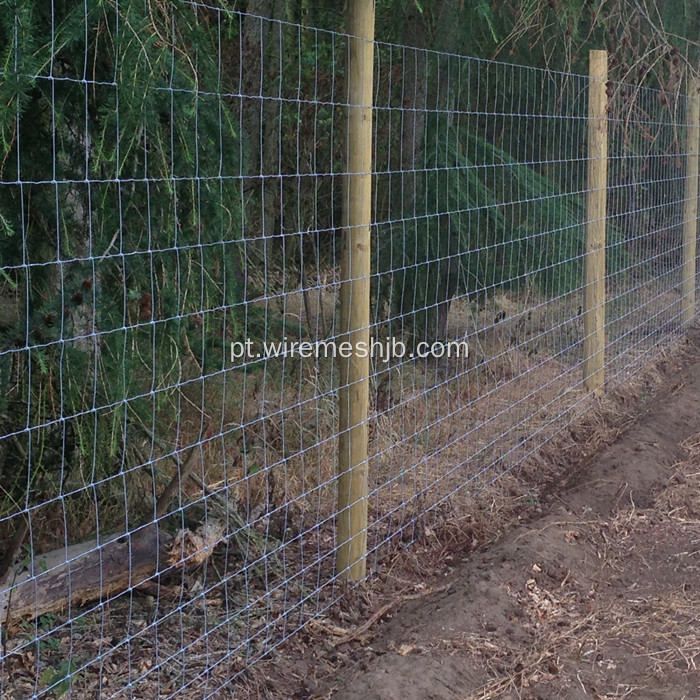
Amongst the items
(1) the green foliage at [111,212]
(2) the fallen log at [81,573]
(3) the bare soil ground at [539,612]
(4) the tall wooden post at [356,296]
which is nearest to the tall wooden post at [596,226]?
(3) the bare soil ground at [539,612]

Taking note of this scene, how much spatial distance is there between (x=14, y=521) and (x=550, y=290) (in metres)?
4.29

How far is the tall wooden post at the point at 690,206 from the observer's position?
29.7ft

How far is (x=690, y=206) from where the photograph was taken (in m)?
9.41

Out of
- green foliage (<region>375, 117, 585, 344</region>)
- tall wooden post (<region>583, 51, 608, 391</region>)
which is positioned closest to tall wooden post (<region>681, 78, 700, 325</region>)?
tall wooden post (<region>583, 51, 608, 391</region>)

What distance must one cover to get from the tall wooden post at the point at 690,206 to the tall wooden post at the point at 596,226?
2791 millimetres

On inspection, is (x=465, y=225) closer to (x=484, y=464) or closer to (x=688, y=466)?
(x=484, y=464)

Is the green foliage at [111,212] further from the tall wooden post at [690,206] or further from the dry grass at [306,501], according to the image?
the tall wooden post at [690,206]

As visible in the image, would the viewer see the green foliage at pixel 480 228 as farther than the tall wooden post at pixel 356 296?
Yes

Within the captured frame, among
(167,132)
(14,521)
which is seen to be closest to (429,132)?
(167,132)

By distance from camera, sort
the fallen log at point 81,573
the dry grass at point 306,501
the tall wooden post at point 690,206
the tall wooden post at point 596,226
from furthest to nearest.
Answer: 1. the tall wooden post at point 690,206
2. the tall wooden post at point 596,226
3. the dry grass at point 306,501
4. the fallen log at point 81,573

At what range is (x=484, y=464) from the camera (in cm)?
558

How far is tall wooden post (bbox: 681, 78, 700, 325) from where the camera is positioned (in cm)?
905

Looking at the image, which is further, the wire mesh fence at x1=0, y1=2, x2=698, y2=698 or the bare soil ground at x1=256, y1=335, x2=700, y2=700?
the bare soil ground at x1=256, y1=335, x2=700, y2=700

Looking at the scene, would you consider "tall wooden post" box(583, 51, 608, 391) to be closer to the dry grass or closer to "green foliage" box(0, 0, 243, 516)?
the dry grass
